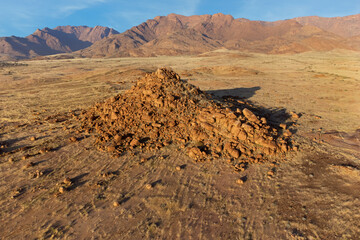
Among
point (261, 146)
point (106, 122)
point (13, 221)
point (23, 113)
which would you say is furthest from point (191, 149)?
point (23, 113)

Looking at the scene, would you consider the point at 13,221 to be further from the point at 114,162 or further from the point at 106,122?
the point at 106,122

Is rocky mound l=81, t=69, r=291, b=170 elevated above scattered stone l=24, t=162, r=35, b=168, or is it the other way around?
rocky mound l=81, t=69, r=291, b=170

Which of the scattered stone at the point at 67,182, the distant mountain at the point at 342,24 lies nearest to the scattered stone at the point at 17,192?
the scattered stone at the point at 67,182

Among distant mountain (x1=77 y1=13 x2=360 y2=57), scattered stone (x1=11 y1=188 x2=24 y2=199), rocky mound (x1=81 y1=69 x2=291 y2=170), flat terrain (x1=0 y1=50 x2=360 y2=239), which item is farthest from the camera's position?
distant mountain (x1=77 y1=13 x2=360 y2=57)

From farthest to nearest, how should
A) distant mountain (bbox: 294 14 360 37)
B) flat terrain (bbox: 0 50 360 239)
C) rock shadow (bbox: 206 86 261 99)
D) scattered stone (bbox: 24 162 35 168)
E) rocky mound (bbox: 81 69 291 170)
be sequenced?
distant mountain (bbox: 294 14 360 37) < rock shadow (bbox: 206 86 261 99) < rocky mound (bbox: 81 69 291 170) < scattered stone (bbox: 24 162 35 168) < flat terrain (bbox: 0 50 360 239)

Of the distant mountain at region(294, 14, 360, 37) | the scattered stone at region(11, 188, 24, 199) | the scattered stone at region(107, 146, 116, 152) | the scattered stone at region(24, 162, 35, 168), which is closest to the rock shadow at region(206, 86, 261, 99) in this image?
the scattered stone at region(107, 146, 116, 152)

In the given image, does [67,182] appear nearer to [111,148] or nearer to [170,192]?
[111,148]

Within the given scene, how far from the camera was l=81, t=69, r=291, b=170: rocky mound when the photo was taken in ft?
18.8

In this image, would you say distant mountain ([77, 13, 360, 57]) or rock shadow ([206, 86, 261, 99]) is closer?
rock shadow ([206, 86, 261, 99])

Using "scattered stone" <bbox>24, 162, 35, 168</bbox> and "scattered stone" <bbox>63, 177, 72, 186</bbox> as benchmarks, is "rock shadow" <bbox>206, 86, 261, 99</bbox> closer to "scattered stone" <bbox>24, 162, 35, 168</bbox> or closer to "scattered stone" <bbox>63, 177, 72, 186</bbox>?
"scattered stone" <bbox>63, 177, 72, 186</bbox>

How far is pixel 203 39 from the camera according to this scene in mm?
120375

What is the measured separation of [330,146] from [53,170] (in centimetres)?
882

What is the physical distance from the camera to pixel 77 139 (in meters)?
6.70

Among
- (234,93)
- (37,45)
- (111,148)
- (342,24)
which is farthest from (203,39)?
(37,45)
